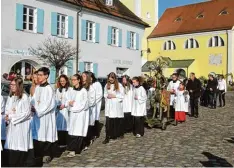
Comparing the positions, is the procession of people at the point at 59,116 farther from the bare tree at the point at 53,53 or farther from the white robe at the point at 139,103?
the bare tree at the point at 53,53

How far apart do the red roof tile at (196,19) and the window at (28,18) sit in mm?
30216

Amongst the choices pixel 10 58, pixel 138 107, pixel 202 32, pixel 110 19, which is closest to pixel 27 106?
pixel 138 107

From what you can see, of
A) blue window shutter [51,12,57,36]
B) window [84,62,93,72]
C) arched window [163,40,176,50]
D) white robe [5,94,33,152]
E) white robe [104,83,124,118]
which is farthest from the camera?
arched window [163,40,176,50]

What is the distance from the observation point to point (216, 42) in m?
44.8

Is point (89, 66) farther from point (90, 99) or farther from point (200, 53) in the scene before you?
point (200, 53)

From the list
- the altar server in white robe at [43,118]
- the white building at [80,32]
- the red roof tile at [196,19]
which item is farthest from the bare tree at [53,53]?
the red roof tile at [196,19]

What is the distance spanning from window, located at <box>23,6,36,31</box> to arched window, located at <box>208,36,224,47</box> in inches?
1187

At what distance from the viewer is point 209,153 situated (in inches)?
308

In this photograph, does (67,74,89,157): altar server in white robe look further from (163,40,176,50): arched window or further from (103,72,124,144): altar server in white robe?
(163,40,176,50): arched window

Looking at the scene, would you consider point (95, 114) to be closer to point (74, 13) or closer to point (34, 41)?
point (34, 41)

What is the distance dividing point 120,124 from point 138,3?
35437 mm

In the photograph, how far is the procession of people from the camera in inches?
235

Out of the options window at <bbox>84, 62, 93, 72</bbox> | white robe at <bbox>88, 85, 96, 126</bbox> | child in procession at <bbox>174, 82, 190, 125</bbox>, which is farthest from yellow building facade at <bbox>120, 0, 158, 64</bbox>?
white robe at <bbox>88, 85, 96, 126</bbox>

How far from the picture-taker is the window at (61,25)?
71.0 feet
